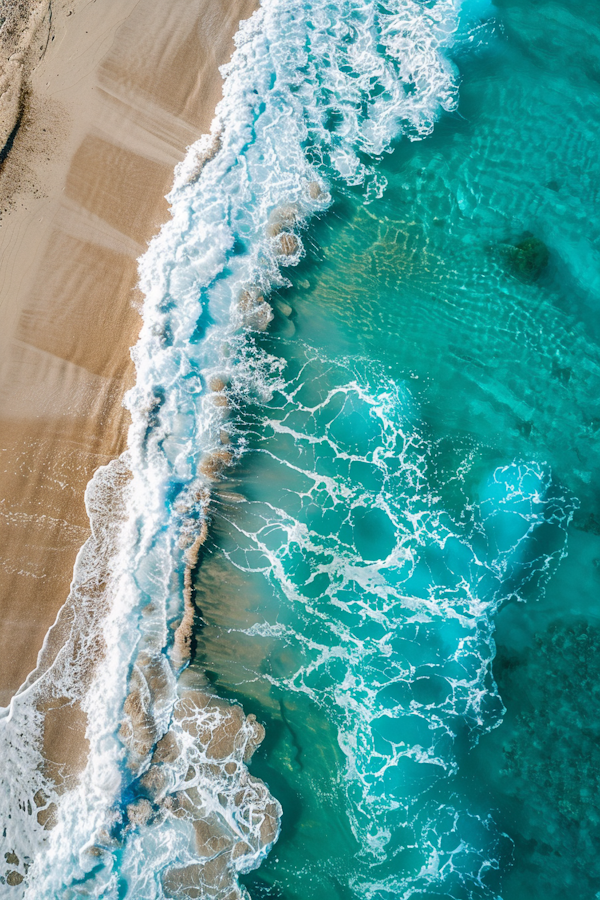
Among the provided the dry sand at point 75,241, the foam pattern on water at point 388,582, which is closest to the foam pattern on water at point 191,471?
the dry sand at point 75,241

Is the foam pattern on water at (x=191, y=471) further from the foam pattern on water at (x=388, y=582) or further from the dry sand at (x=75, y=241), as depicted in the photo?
the foam pattern on water at (x=388, y=582)

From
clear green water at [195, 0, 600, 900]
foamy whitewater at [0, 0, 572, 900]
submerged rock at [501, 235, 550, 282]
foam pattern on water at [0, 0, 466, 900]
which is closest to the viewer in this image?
foam pattern on water at [0, 0, 466, 900]

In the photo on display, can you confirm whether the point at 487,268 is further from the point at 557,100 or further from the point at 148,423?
the point at 148,423

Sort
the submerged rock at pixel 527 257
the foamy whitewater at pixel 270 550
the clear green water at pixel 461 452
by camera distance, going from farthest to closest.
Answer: the submerged rock at pixel 527 257, the clear green water at pixel 461 452, the foamy whitewater at pixel 270 550

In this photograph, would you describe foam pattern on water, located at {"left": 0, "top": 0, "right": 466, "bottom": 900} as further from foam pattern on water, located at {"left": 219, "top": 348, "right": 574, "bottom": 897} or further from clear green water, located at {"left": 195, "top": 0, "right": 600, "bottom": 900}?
foam pattern on water, located at {"left": 219, "top": 348, "right": 574, "bottom": 897}

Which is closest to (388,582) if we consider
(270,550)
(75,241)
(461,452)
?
(270,550)

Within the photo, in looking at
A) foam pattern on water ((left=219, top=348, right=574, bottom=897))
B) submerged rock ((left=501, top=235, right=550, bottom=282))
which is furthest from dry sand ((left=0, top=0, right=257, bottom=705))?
submerged rock ((left=501, top=235, right=550, bottom=282))
